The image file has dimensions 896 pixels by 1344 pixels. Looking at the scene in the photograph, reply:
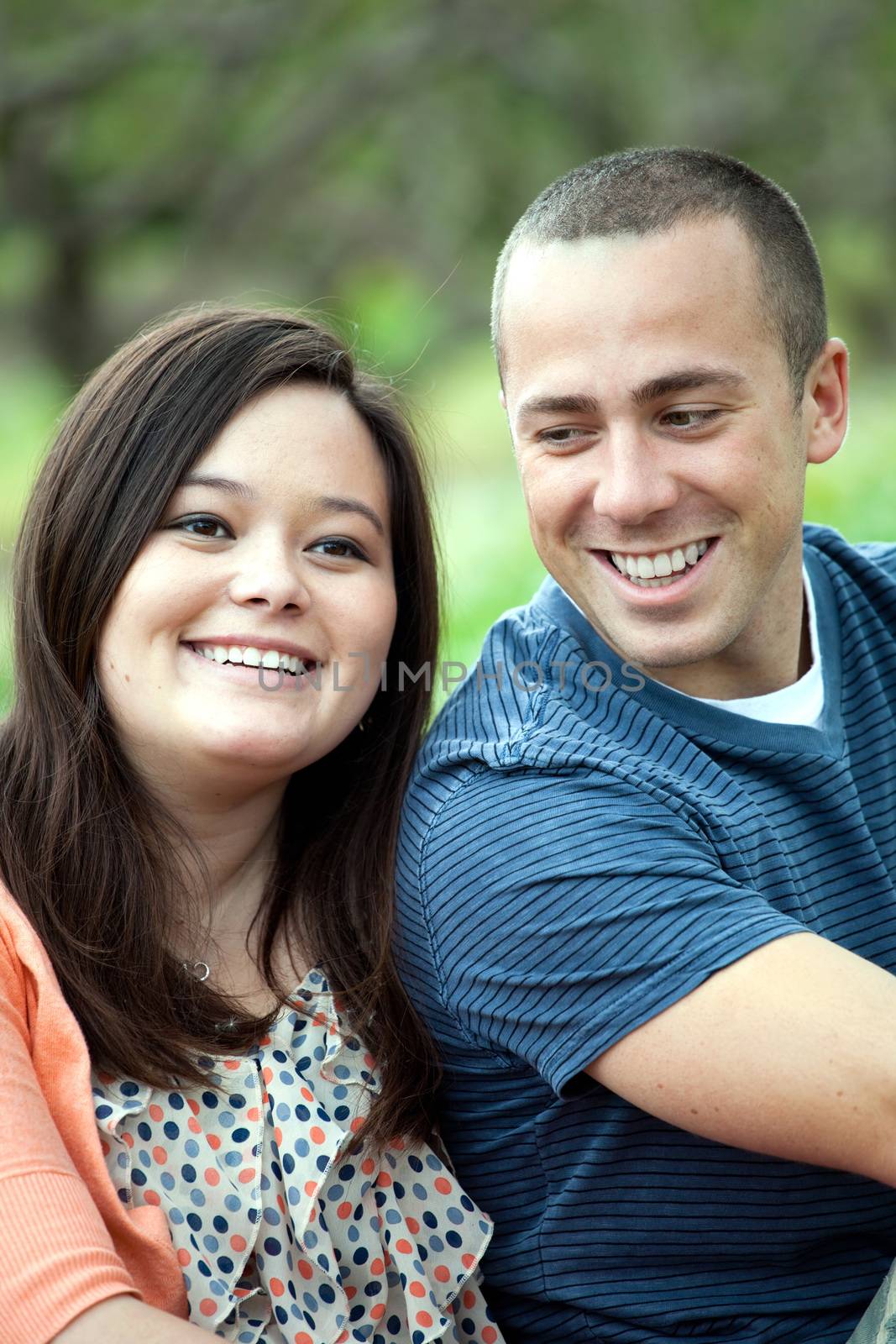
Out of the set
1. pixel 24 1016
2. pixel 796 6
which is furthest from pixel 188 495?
pixel 796 6

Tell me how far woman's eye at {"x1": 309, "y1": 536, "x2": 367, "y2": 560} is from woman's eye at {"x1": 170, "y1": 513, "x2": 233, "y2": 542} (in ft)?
0.44

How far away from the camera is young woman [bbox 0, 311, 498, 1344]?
1.91m

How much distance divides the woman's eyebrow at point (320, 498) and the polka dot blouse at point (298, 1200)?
708mm

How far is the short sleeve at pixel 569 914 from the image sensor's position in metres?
1.77

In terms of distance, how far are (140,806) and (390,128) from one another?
8227mm

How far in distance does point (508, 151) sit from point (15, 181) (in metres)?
3.10

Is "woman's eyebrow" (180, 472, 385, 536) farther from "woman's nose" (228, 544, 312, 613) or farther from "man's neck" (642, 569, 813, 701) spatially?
"man's neck" (642, 569, 813, 701)

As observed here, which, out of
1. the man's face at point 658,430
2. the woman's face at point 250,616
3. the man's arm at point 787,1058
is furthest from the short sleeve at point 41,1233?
the man's face at point 658,430

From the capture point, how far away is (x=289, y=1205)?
1932 millimetres

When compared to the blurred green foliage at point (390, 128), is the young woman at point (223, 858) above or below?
below

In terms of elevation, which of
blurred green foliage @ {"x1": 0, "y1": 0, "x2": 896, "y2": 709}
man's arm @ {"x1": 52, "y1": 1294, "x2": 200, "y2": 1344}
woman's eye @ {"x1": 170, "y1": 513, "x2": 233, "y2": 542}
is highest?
blurred green foliage @ {"x1": 0, "y1": 0, "x2": 896, "y2": 709}

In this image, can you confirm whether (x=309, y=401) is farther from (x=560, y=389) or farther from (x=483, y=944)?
(x=483, y=944)

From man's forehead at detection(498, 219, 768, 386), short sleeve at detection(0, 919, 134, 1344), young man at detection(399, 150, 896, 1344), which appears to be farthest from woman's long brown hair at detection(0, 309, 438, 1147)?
man's forehead at detection(498, 219, 768, 386)

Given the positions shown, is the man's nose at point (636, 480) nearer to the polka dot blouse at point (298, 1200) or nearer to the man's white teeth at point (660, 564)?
the man's white teeth at point (660, 564)
